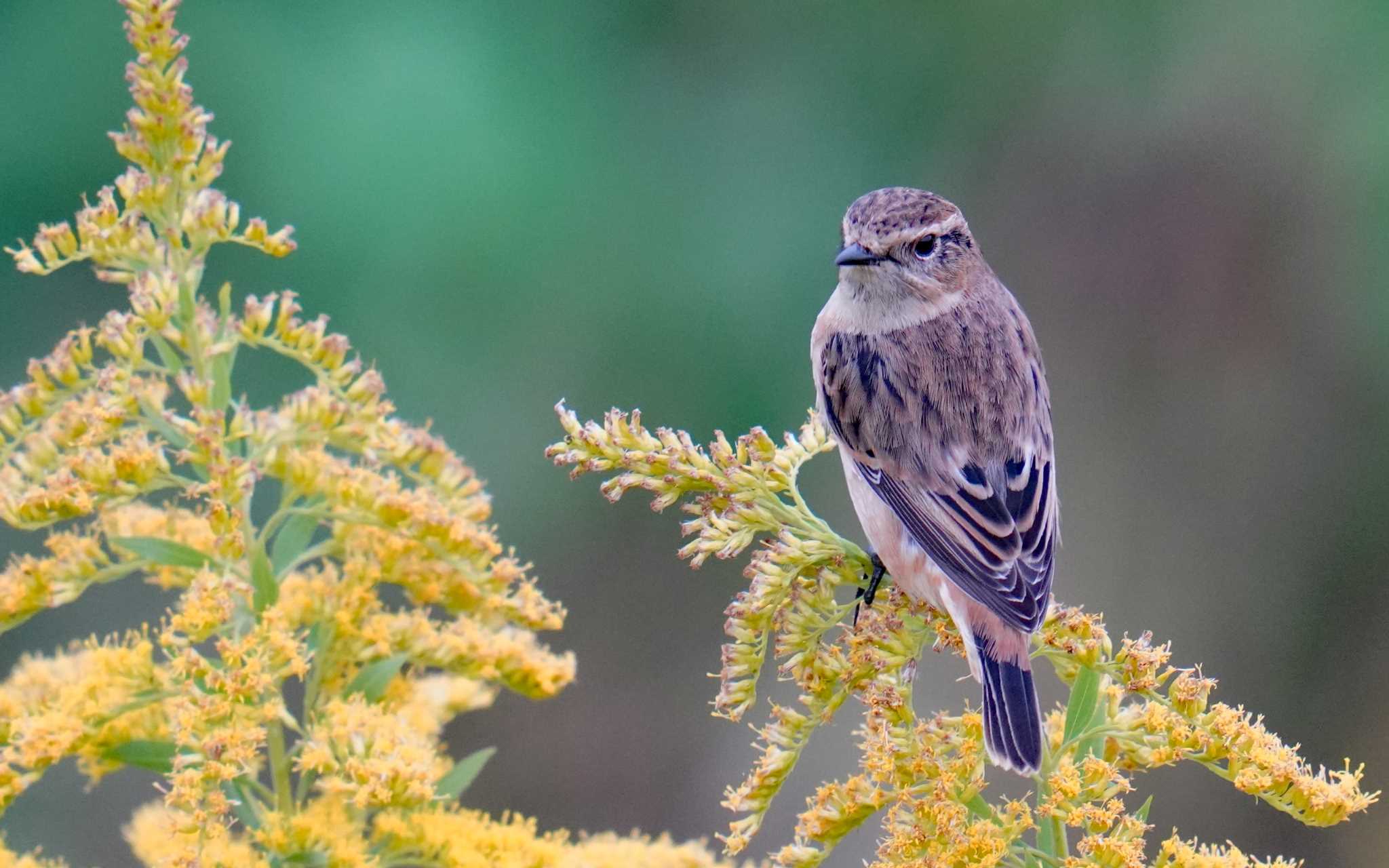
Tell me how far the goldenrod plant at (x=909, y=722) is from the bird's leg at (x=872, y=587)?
12cm

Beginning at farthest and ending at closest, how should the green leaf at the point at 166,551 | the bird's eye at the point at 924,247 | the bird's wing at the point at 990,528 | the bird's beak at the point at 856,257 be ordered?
the bird's eye at the point at 924,247, the bird's beak at the point at 856,257, the bird's wing at the point at 990,528, the green leaf at the point at 166,551

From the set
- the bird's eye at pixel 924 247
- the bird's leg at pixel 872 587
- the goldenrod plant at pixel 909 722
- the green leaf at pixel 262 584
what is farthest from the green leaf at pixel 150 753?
the bird's eye at pixel 924 247

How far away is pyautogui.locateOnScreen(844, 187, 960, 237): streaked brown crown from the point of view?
3842 millimetres

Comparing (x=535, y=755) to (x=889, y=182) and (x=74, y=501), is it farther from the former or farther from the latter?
(x=74, y=501)

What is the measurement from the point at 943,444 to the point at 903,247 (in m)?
0.60

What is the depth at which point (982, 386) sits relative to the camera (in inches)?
146

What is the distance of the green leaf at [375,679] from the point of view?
8.66ft

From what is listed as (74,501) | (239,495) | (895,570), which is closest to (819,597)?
(895,570)

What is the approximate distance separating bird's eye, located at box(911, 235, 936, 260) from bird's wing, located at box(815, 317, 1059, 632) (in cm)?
20

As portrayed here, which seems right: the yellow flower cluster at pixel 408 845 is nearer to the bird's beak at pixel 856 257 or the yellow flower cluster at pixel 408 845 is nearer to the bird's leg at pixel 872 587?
the bird's leg at pixel 872 587

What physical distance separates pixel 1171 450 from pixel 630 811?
2.93 m

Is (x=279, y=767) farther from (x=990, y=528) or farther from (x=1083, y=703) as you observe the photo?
(x=990, y=528)

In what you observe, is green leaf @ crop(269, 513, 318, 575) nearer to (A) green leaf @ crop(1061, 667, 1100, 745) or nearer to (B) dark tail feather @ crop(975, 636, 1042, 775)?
(B) dark tail feather @ crop(975, 636, 1042, 775)

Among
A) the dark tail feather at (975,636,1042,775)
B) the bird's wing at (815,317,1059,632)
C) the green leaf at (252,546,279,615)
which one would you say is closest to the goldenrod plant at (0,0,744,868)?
the green leaf at (252,546,279,615)
